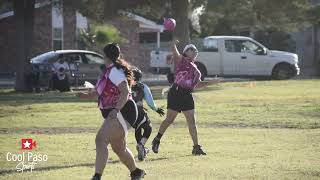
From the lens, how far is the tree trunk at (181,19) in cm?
2970

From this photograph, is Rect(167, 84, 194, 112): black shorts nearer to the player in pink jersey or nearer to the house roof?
the player in pink jersey

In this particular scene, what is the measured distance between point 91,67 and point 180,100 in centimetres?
1832

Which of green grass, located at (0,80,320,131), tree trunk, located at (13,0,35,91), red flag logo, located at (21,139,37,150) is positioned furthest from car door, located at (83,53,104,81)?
red flag logo, located at (21,139,37,150)

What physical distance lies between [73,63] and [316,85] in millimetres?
9593

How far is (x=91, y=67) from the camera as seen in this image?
29.0 m

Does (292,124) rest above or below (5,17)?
below

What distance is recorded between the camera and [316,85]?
27859 millimetres

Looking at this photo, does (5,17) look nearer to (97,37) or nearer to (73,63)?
(97,37)

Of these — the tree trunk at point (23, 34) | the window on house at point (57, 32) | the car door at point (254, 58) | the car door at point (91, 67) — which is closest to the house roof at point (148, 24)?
the window on house at point (57, 32)

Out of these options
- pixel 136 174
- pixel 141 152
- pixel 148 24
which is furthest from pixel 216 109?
pixel 148 24

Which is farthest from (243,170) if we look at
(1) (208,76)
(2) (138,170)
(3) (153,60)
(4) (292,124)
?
(3) (153,60)

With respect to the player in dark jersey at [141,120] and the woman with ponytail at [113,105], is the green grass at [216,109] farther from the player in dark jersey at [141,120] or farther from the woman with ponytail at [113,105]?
the woman with ponytail at [113,105]

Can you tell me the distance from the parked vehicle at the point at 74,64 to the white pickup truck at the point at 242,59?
4365 mm

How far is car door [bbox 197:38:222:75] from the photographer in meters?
32.1
